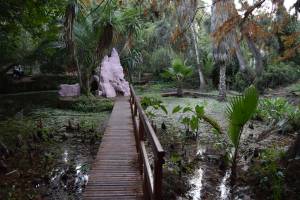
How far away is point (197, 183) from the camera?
527cm

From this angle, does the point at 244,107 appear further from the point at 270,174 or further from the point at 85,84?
the point at 85,84

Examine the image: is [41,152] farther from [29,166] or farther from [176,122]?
[176,122]

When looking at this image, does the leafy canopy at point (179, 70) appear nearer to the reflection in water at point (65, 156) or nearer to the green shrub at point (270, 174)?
the reflection in water at point (65, 156)

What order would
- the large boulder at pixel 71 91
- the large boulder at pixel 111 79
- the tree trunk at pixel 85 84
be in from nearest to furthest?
1. the tree trunk at pixel 85 84
2. the large boulder at pixel 71 91
3. the large boulder at pixel 111 79

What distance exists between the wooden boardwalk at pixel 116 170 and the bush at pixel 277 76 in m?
11.8

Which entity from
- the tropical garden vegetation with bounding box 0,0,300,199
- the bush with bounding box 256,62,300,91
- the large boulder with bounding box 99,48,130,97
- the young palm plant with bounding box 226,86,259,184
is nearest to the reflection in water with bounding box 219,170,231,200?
the tropical garden vegetation with bounding box 0,0,300,199

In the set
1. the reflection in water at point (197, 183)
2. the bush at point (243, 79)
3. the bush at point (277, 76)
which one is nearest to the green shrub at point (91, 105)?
the reflection in water at point (197, 183)

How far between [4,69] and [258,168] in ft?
43.4

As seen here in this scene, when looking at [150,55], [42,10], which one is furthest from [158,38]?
[42,10]

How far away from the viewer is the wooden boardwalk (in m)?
3.88

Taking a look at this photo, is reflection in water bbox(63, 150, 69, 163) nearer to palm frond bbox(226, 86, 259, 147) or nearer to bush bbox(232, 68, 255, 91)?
palm frond bbox(226, 86, 259, 147)

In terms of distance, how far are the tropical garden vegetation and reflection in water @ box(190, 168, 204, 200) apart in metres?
0.02

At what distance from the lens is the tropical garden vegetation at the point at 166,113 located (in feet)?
16.4

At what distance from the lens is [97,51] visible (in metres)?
11.9
